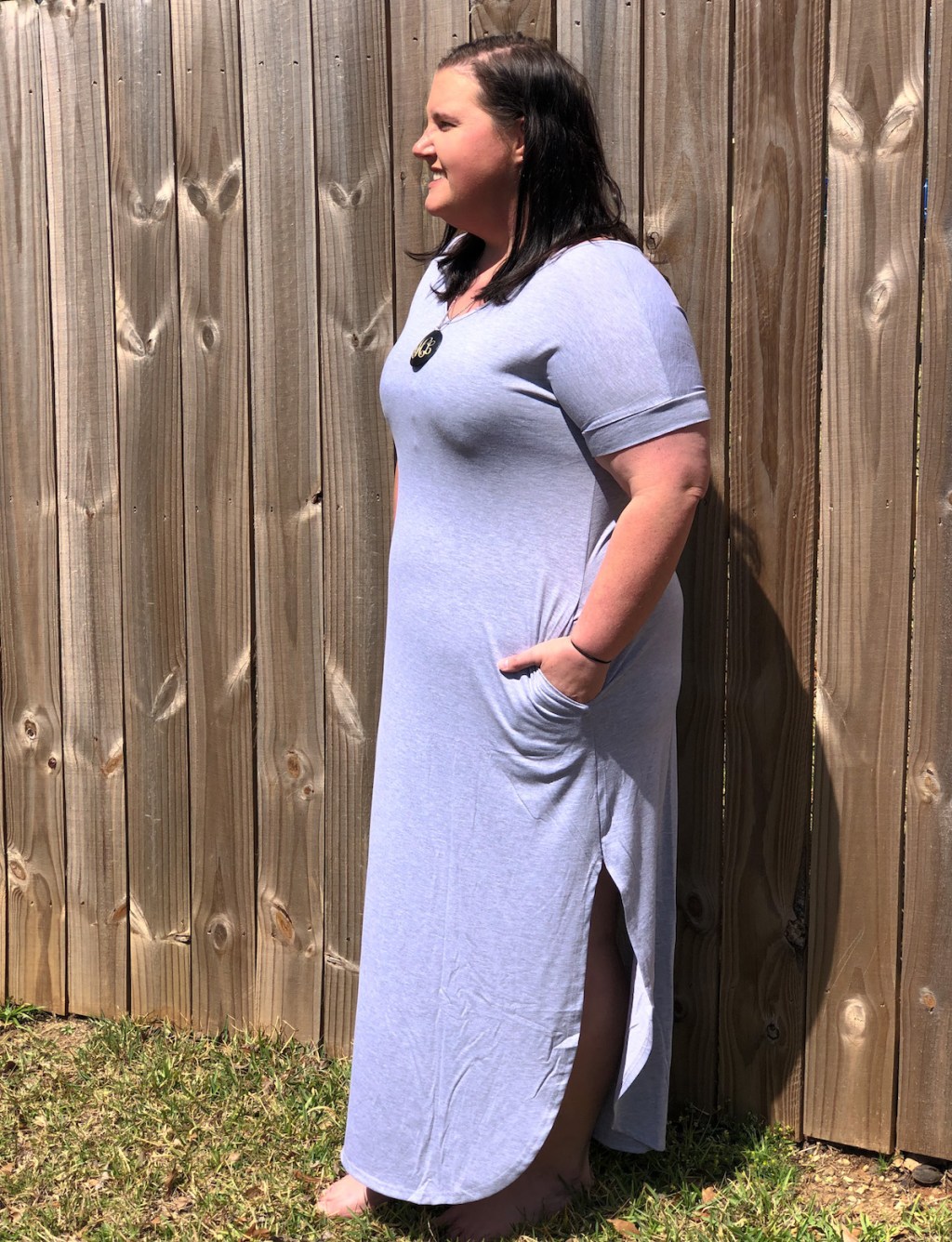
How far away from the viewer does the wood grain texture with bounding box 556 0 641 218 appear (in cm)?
255

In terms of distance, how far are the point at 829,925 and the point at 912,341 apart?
1190mm

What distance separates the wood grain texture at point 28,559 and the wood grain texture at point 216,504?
1.43ft

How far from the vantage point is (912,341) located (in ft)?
7.93

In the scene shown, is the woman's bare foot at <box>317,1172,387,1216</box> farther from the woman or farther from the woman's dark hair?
the woman's dark hair

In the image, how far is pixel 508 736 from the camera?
2.25 m

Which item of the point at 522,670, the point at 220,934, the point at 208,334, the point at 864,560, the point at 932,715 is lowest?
the point at 220,934

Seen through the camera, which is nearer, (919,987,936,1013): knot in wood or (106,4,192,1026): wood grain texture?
(919,987,936,1013): knot in wood

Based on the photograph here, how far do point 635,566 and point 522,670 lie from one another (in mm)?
287

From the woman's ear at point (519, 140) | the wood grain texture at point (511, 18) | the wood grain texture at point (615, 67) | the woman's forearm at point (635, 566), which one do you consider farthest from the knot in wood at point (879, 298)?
the wood grain texture at point (511, 18)

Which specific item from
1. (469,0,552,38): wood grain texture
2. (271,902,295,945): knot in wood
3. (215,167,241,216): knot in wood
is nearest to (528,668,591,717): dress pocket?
(271,902,295,945): knot in wood

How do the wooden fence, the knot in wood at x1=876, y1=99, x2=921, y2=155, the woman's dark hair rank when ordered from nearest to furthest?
the woman's dark hair < the knot in wood at x1=876, y1=99, x2=921, y2=155 < the wooden fence

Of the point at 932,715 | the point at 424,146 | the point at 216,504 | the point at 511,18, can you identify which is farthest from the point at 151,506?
the point at 932,715

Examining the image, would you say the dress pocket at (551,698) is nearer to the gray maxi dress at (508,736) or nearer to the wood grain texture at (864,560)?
the gray maxi dress at (508,736)

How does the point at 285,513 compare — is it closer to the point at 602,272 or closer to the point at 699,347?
the point at 699,347
